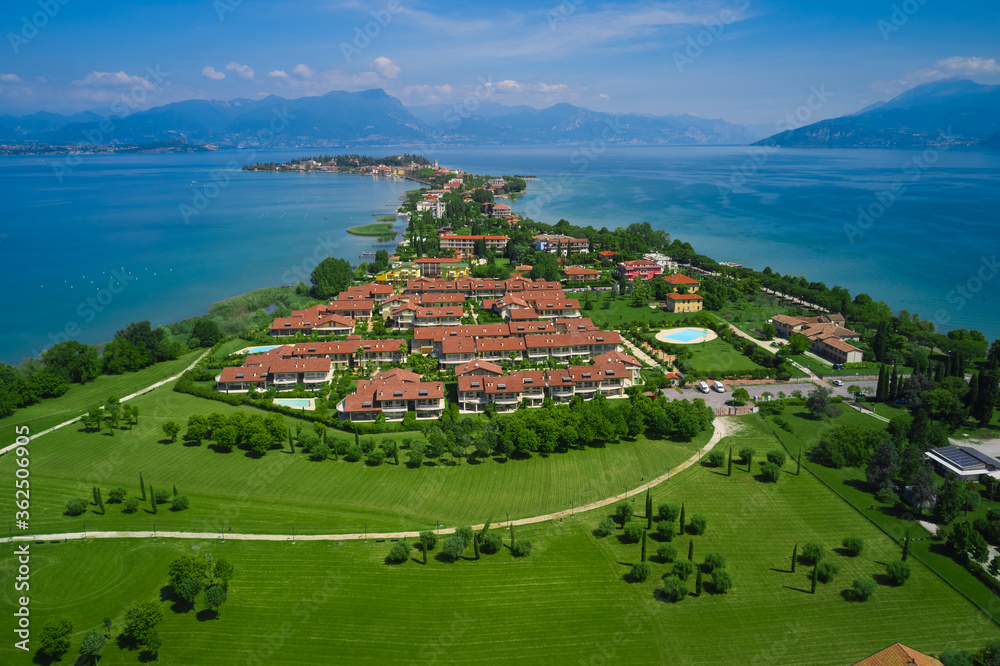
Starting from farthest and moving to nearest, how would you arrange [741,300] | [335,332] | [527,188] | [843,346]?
[527,188] → [741,300] → [335,332] → [843,346]

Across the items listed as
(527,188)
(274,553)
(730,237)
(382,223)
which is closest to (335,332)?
(274,553)

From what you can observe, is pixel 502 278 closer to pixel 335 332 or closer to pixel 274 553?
pixel 335 332

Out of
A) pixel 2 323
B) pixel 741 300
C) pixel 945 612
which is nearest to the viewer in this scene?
pixel 945 612

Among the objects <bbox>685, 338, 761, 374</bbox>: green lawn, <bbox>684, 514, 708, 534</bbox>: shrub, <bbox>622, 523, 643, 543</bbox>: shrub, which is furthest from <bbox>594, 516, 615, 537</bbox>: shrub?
<bbox>685, 338, 761, 374</bbox>: green lawn

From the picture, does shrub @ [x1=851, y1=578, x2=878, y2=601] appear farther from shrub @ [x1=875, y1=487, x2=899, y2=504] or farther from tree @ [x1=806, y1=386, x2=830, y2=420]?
tree @ [x1=806, y1=386, x2=830, y2=420]

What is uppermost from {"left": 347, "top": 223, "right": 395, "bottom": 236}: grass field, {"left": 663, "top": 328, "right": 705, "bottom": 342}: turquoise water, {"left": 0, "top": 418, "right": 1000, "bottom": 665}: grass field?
{"left": 347, "top": 223, "right": 395, "bottom": 236}: grass field

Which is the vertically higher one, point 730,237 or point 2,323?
point 730,237
